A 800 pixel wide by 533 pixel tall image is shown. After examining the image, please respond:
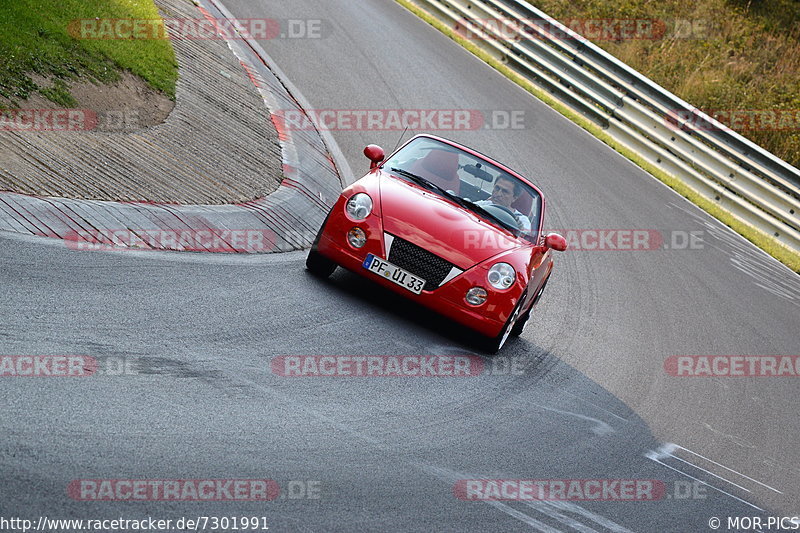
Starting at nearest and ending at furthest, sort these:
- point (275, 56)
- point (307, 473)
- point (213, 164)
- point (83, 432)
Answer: point (83, 432) → point (307, 473) → point (213, 164) → point (275, 56)

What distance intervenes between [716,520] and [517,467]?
1541mm

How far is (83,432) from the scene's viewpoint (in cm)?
461

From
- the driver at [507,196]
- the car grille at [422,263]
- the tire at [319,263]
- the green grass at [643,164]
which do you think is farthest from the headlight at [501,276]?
the green grass at [643,164]

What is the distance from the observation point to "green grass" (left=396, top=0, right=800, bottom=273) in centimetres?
1605

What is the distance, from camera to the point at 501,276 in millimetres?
7918

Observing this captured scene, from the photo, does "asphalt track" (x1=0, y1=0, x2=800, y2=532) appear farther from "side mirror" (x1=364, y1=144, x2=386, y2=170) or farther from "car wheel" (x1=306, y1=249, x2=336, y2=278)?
"side mirror" (x1=364, y1=144, x2=386, y2=170)

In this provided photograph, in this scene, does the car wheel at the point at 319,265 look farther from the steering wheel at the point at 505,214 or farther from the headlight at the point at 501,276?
the steering wheel at the point at 505,214

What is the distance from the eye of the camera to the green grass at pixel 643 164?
16.0 m

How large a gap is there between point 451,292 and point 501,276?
19.6 inches

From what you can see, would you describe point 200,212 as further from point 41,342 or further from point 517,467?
point 517,467

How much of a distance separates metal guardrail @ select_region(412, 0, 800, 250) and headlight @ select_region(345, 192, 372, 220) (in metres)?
10.9

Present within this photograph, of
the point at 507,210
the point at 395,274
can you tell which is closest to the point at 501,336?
the point at 395,274

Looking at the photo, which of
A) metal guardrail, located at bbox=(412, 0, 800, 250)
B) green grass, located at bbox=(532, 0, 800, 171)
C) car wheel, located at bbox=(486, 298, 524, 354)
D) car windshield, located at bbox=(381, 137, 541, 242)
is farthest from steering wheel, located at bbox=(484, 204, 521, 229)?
green grass, located at bbox=(532, 0, 800, 171)

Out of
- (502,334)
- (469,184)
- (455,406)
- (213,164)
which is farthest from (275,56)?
(455,406)
